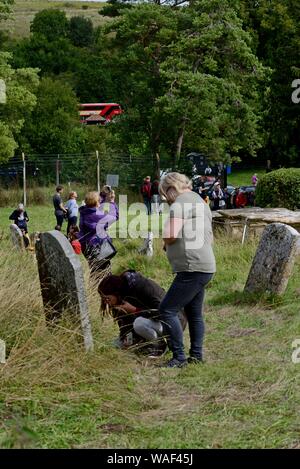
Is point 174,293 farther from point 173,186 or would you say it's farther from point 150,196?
point 150,196

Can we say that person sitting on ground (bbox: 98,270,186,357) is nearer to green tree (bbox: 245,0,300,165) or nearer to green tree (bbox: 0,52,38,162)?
green tree (bbox: 0,52,38,162)

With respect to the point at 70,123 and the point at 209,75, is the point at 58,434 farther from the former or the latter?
the point at 70,123

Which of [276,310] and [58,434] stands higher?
[58,434]

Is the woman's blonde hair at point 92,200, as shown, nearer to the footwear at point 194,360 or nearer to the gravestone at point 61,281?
the gravestone at point 61,281

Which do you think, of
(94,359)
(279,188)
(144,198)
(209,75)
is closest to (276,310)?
(94,359)

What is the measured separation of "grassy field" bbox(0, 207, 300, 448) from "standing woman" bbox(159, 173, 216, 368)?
0.95ft

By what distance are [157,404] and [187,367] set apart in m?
0.99

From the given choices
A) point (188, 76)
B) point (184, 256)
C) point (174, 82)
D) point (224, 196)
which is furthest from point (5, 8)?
point (184, 256)

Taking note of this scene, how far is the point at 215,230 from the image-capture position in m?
13.6

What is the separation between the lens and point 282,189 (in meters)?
14.6

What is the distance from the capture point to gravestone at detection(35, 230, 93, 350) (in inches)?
227

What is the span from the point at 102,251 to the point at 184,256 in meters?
2.91

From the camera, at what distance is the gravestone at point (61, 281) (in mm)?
5777

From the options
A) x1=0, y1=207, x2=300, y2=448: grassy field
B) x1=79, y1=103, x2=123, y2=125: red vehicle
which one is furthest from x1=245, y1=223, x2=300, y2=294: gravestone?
x1=79, y1=103, x2=123, y2=125: red vehicle
